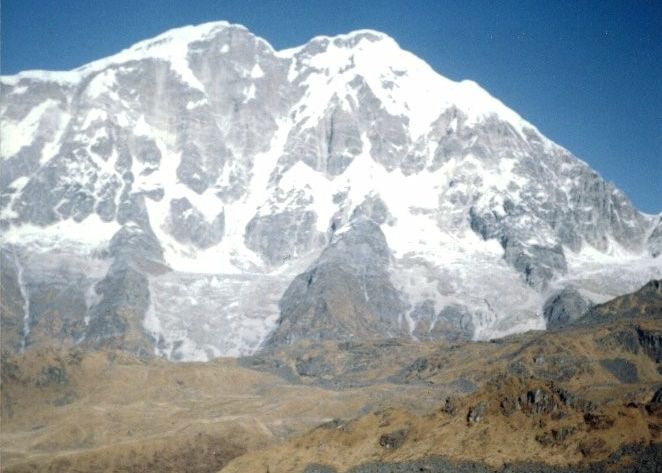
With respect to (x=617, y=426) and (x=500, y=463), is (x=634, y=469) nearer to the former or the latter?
(x=617, y=426)

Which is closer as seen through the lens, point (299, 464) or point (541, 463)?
point (541, 463)

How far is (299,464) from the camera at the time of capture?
526 feet

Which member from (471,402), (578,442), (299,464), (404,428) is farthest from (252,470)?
(578,442)

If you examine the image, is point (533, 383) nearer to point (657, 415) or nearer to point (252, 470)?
point (657, 415)

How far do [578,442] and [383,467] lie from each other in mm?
30820

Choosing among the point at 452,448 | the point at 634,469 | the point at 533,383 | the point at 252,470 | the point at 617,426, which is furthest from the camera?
the point at 252,470

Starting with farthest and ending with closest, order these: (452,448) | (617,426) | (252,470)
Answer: (252,470) < (452,448) < (617,426)

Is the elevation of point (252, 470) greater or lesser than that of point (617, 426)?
lesser

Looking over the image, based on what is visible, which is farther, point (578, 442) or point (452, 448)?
point (452, 448)

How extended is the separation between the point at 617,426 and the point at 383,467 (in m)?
36.2

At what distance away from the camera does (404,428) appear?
159 meters

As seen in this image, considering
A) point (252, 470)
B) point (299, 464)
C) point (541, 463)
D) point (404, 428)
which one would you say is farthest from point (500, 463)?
point (252, 470)

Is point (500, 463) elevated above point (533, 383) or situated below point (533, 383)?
below

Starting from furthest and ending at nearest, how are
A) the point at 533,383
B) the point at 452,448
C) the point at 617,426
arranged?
the point at 533,383
the point at 452,448
the point at 617,426
